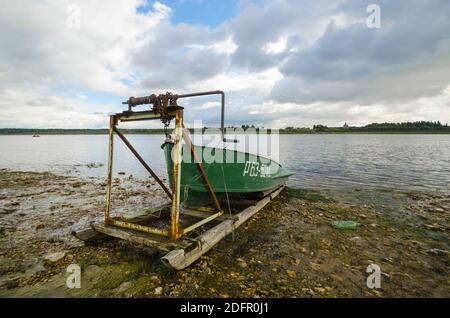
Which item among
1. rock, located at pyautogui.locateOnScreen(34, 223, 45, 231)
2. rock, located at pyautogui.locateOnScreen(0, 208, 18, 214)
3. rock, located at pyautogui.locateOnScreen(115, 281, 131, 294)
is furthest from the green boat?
rock, located at pyautogui.locateOnScreen(0, 208, 18, 214)

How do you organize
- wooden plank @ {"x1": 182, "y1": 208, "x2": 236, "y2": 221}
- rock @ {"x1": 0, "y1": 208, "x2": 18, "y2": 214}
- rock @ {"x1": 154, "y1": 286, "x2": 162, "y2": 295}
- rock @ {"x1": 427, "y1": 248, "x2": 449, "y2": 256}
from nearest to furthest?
rock @ {"x1": 154, "y1": 286, "x2": 162, "y2": 295}, rock @ {"x1": 427, "y1": 248, "x2": 449, "y2": 256}, wooden plank @ {"x1": 182, "y1": 208, "x2": 236, "y2": 221}, rock @ {"x1": 0, "y1": 208, "x2": 18, "y2": 214}

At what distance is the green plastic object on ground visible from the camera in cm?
677

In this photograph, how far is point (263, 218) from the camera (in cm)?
779

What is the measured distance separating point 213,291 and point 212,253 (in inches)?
51.7

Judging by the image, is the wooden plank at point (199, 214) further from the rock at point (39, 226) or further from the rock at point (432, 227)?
the rock at point (432, 227)

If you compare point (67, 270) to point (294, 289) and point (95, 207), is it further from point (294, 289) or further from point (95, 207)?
point (95, 207)

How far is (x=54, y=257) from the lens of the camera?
4902 mm

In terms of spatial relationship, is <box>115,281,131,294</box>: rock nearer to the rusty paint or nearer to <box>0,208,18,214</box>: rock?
the rusty paint

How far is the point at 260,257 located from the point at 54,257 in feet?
14.1

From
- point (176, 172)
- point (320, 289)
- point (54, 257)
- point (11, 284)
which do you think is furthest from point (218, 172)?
point (11, 284)

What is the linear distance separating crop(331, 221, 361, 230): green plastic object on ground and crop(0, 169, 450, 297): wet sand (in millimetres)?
201

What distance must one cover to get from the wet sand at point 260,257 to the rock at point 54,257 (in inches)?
0.9
